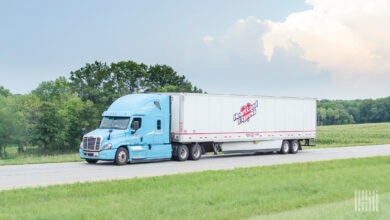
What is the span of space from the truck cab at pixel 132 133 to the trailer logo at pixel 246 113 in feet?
16.1

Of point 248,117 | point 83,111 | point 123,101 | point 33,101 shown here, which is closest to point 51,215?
point 123,101

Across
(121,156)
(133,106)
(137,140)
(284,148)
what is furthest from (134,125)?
(284,148)

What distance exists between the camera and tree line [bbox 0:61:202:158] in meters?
91.1

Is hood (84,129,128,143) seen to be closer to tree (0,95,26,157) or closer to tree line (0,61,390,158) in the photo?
tree line (0,61,390,158)

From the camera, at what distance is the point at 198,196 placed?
14.9m

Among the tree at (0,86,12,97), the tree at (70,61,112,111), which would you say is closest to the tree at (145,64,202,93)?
the tree at (70,61,112,111)

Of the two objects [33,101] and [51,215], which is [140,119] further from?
[33,101]

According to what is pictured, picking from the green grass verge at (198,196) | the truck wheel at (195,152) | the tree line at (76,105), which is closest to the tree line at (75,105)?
the tree line at (76,105)

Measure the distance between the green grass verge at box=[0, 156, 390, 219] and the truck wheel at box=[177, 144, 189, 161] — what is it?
8.17m

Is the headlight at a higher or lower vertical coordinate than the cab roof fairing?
lower

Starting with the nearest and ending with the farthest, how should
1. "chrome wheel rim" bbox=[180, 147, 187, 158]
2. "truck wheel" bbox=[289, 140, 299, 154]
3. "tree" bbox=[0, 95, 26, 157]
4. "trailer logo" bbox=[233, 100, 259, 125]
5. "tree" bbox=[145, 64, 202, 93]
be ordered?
"chrome wheel rim" bbox=[180, 147, 187, 158] < "trailer logo" bbox=[233, 100, 259, 125] < "truck wheel" bbox=[289, 140, 299, 154] < "tree" bbox=[0, 95, 26, 157] < "tree" bbox=[145, 64, 202, 93]

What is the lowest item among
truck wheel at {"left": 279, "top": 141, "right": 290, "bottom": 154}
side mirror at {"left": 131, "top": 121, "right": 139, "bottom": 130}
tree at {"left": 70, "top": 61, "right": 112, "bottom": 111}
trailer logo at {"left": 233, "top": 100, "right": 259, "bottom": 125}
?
truck wheel at {"left": 279, "top": 141, "right": 290, "bottom": 154}

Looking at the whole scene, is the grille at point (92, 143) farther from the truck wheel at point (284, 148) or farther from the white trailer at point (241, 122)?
the truck wheel at point (284, 148)

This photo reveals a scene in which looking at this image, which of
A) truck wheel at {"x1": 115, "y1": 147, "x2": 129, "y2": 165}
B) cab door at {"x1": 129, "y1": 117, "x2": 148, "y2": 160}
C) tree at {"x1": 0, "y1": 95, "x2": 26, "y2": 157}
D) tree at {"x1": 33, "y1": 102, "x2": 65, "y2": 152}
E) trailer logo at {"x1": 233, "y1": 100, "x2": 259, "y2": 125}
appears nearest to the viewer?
truck wheel at {"x1": 115, "y1": 147, "x2": 129, "y2": 165}
